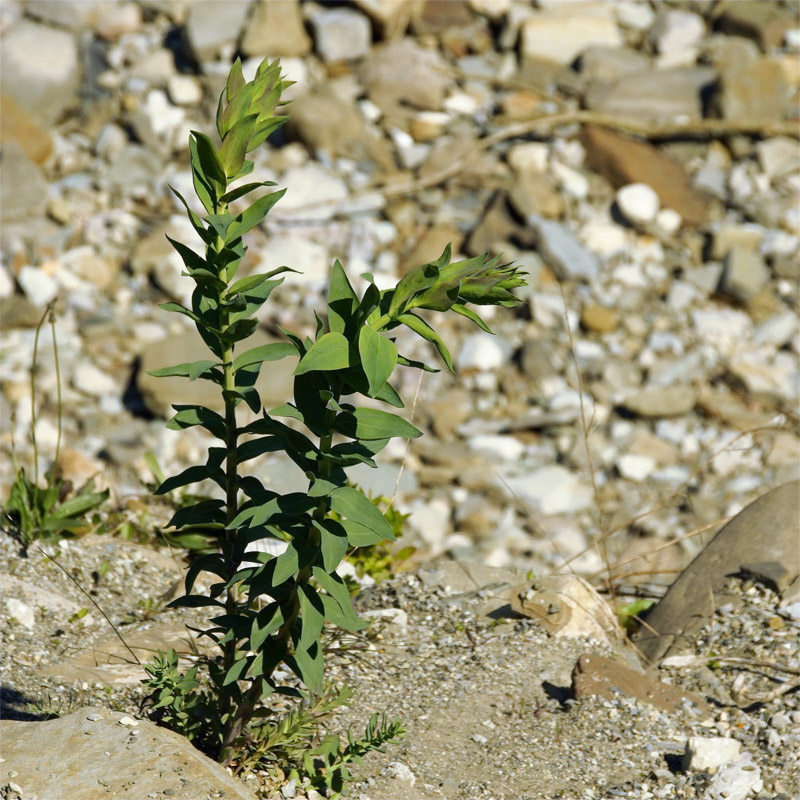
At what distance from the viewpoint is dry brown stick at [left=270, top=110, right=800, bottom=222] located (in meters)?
7.22

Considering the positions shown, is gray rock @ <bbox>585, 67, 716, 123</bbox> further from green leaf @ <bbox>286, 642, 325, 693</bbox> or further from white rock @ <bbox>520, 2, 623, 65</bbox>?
green leaf @ <bbox>286, 642, 325, 693</bbox>

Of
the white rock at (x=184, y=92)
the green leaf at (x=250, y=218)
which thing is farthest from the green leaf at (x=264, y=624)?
the white rock at (x=184, y=92)

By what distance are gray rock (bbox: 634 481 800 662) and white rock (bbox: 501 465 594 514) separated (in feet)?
10.8

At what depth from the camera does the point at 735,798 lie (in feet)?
6.87

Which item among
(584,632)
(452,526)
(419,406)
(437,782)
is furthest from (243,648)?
(419,406)

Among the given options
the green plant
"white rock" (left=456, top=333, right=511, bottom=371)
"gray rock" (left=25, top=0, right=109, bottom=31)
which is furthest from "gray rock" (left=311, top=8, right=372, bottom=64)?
the green plant

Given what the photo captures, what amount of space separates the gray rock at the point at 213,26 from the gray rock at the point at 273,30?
0.10m

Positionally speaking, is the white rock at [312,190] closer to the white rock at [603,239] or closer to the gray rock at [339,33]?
the gray rock at [339,33]

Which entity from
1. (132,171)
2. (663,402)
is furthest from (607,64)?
(132,171)

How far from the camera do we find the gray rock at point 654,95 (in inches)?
300

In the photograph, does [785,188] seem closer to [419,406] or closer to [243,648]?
[419,406]

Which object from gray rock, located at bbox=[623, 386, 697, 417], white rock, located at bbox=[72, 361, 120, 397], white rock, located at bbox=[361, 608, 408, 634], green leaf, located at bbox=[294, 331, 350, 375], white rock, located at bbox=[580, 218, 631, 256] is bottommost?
gray rock, located at bbox=[623, 386, 697, 417]

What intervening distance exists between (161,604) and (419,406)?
13.1 feet

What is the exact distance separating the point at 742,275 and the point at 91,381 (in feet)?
15.1
